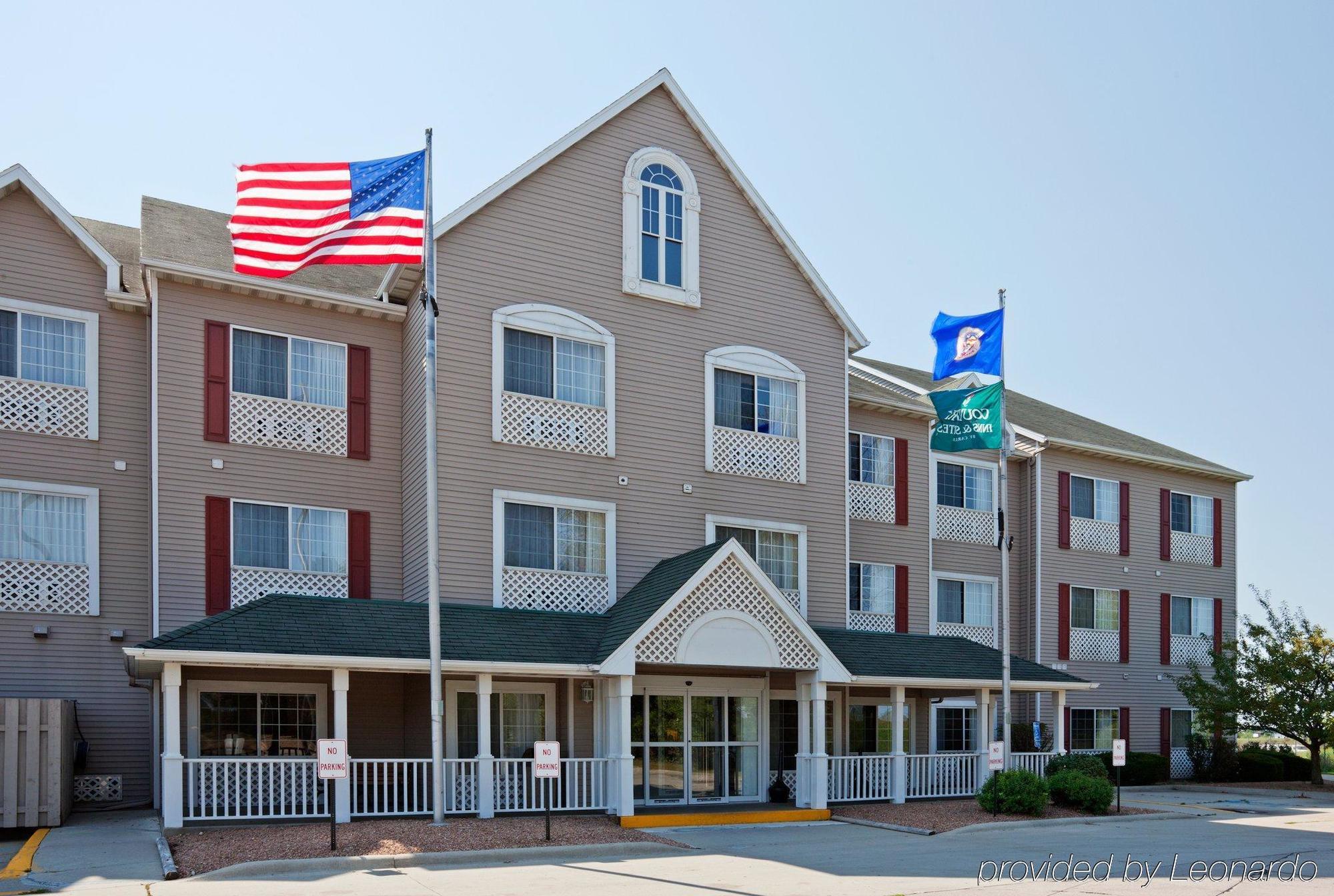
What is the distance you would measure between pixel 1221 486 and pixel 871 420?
14.4 metres

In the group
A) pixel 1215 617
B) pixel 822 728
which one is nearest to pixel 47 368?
pixel 822 728

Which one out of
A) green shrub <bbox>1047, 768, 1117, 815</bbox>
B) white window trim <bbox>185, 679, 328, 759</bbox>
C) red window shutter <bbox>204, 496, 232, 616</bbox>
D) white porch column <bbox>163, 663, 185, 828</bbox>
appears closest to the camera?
white porch column <bbox>163, 663, 185, 828</bbox>

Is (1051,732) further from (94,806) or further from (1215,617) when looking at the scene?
(94,806)

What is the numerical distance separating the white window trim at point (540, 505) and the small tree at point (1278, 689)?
734 inches

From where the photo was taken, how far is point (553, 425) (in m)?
23.5

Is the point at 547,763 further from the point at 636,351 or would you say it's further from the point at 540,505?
the point at 636,351

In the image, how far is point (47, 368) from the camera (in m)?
21.8

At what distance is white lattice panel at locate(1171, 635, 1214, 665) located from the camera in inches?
1425

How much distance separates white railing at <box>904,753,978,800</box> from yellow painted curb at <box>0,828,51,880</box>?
1525 cm

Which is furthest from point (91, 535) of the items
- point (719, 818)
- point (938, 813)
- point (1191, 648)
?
point (1191, 648)

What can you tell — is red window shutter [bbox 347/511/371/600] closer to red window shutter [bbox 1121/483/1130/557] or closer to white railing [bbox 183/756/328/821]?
white railing [bbox 183/756/328/821]

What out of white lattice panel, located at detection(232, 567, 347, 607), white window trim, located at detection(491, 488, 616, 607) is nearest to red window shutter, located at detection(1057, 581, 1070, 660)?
white window trim, located at detection(491, 488, 616, 607)

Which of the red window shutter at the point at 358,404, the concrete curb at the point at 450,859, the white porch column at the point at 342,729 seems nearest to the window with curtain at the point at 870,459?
the red window shutter at the point at 358,404

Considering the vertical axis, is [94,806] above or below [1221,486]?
below
